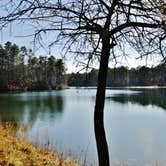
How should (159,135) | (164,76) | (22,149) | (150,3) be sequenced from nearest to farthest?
(150,3) < (164,76) < (22,149) < (159,135)

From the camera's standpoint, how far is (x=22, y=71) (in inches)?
2926

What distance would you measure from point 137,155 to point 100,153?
325 inches

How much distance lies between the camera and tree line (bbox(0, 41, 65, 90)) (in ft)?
226

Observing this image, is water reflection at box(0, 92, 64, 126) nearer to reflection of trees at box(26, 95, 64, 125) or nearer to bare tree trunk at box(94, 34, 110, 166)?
reflection of trees at box(26, 95, 64, 125)

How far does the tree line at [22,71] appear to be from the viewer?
68812 millimetres

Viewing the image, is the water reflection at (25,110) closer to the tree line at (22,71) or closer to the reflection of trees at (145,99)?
the reflection of trees at (145,99)

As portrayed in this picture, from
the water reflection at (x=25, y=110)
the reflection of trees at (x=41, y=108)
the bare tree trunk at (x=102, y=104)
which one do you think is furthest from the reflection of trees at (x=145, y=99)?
the bare tree trunk at (x=102, y=104)

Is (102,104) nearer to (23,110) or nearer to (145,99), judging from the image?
(23,110)

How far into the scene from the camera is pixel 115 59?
11.0 feet

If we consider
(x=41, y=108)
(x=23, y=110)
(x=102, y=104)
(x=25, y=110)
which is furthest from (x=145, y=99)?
(x=102, y=104)

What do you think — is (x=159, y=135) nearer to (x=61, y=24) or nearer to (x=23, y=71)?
(x=61, y=24)

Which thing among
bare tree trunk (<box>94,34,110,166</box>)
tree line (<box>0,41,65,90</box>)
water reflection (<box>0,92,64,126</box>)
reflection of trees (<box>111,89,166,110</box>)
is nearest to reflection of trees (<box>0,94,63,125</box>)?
water reflection (<box>0,92,64,126</box>)

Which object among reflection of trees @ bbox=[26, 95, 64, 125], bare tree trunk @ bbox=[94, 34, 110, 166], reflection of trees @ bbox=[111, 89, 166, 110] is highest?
bare tree trunk @ bbox=[94, 34, 110, 166]

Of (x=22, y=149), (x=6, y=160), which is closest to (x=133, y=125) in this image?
(x=22, y=149)
